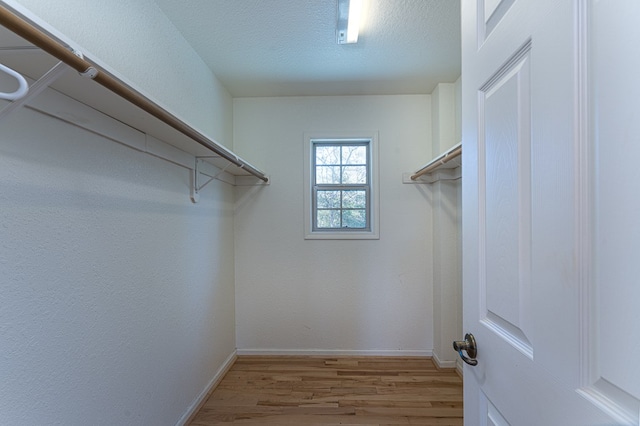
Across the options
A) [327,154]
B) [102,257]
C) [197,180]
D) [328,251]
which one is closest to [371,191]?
[327,154]

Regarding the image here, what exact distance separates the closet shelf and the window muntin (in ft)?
1.45

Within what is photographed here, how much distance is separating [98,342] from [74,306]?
8.2 inches

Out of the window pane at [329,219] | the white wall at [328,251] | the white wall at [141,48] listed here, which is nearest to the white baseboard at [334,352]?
the white wall at [328,251]

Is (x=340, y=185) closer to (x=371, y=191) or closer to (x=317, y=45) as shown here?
(x=371, y=191)

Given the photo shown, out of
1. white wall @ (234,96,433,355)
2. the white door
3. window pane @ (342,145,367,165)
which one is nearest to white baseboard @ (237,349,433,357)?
white wall @ (234,96,433,355)

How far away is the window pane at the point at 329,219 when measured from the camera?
2.80m

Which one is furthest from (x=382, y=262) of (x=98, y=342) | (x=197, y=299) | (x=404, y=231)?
(x=98, y=342)

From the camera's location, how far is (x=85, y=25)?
109 centimetres

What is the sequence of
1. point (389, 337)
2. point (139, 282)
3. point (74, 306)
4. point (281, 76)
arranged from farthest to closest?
point (389, 337), point (281, 76), point (139, 282), point (74, 306)

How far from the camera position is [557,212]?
50 cm

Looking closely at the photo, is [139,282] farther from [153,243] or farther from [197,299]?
[197,299]

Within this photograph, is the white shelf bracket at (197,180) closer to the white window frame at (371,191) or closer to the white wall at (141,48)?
the white wall at (141,48)

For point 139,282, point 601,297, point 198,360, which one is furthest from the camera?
point 198,360

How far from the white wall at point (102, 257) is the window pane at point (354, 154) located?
57.0 inches
